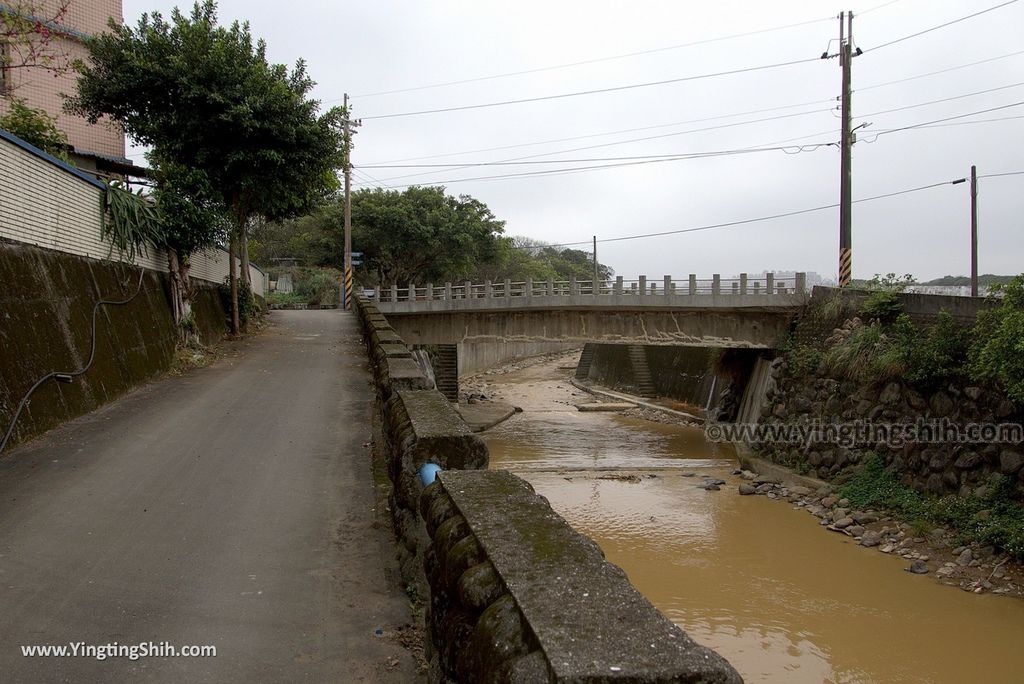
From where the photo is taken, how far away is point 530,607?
2088 millimetres

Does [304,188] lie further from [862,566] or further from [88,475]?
[862,566]

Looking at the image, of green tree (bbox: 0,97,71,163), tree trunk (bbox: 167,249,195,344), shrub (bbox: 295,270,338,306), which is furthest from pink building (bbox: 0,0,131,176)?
shrub (bbox: 295,270,338,306)

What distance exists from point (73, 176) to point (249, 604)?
30.5ft

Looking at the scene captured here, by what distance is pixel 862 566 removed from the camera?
1308 cm

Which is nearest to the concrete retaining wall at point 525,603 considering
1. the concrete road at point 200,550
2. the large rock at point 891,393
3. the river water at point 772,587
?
the concrete road at point 200,550

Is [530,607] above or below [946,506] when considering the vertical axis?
above

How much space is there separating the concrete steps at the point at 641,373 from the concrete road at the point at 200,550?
28.7 meters

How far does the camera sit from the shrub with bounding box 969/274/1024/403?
11.9 meters

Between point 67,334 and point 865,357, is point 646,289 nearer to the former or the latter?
point 865,357

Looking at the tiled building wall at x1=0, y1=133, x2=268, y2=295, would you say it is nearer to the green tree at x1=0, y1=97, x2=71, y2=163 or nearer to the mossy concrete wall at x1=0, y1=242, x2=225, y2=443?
the mossy concrete wall at x1=0, y1=242, x2=225, y2=443

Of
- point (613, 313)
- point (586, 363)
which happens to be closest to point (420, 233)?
point (586, 363)

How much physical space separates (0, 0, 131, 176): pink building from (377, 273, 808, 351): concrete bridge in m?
11.2

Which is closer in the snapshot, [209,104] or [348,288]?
[209,104]

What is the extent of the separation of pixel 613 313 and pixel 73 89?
705 inches
